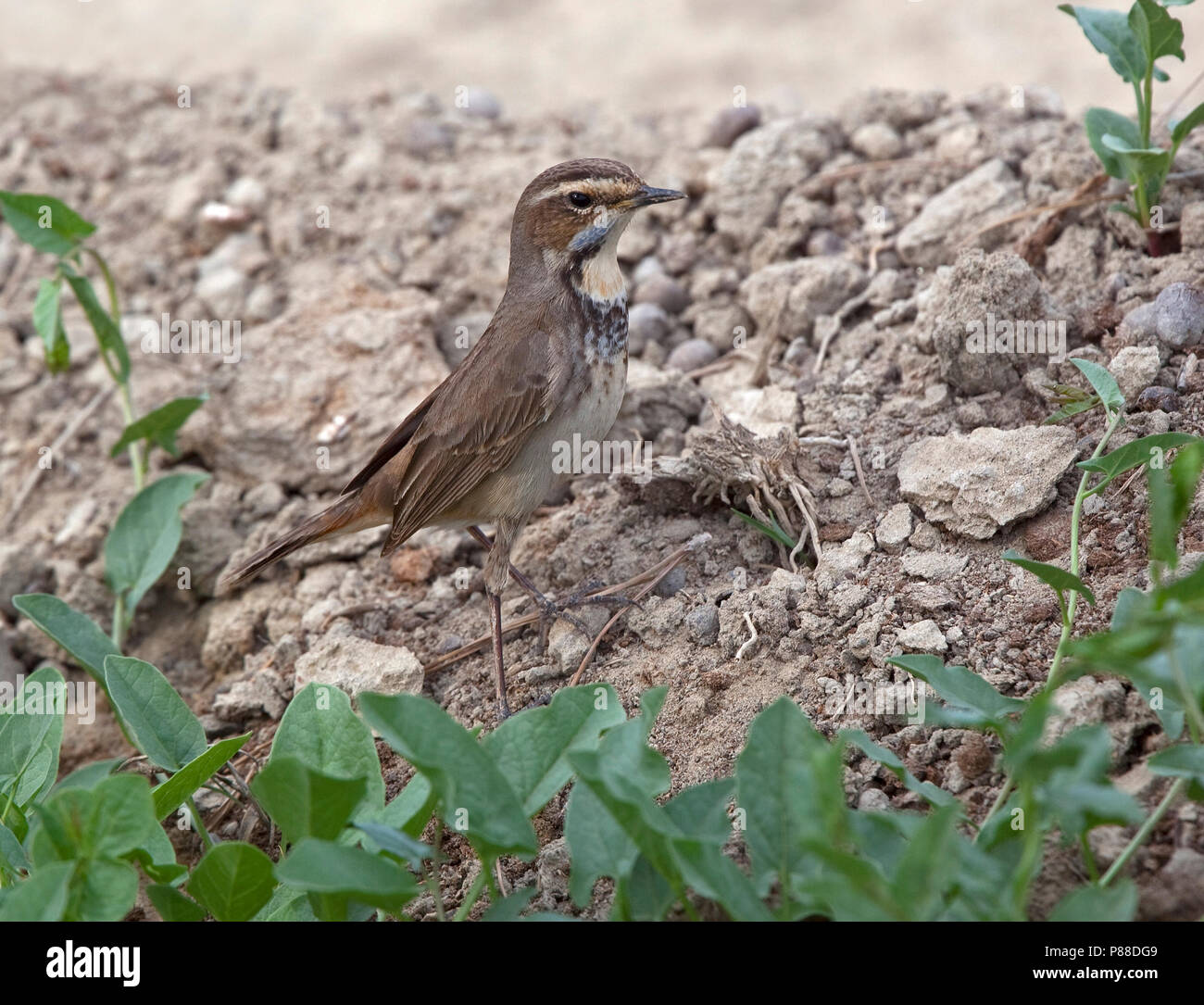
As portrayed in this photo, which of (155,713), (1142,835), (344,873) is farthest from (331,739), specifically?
(1142,835)

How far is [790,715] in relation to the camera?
3016 millimetres

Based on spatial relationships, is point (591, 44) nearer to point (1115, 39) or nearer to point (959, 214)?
point (959, 214)

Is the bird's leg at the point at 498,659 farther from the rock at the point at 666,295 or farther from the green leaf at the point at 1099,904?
the green leaf at the point at 1099,904

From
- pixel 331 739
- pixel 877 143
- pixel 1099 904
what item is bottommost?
pixel 1099 904

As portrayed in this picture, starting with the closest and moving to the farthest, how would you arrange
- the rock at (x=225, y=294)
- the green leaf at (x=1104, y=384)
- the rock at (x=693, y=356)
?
the green leaf at (x=1104, y=384)
the rock at (x=693, y=356)
the rock at (x=225, y=294)

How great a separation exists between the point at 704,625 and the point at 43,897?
91.5 inches

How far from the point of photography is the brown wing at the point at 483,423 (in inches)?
195

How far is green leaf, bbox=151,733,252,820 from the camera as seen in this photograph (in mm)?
3557

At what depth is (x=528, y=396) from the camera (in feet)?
16.2

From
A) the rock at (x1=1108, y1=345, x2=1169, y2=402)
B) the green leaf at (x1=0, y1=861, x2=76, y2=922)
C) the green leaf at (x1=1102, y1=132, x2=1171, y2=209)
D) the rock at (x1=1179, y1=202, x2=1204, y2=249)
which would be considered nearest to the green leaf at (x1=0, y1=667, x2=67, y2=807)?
the green leaf at (x1=0, y1=861, x2=76, y2=922)

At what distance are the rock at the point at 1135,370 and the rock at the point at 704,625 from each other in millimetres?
1644

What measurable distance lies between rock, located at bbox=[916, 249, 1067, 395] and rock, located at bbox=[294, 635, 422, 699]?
7.94 feet

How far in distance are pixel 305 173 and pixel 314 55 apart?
3.27m

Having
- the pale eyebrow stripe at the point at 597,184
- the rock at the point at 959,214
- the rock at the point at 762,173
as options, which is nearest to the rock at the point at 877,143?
the rock at the point at 762,173
